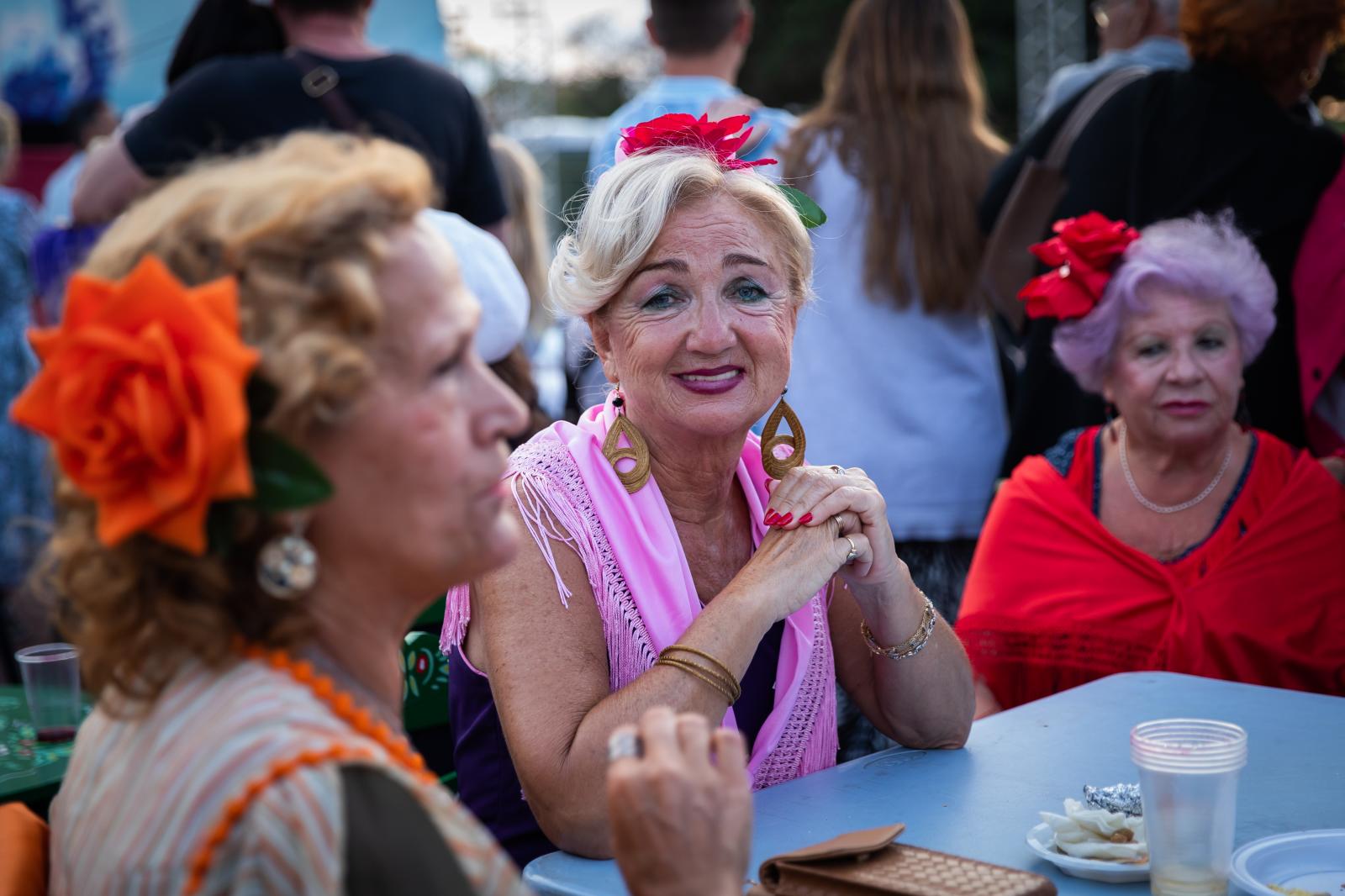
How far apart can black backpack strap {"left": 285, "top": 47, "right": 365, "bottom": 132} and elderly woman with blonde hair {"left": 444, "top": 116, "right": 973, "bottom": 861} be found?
3.66 ft

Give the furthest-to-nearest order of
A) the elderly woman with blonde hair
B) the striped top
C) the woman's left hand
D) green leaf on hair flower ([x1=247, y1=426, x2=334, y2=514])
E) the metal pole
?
the metal pole, the woman's left hand, the elderly woman with blonde hair, green leaf on hair flower ([x1=247, y1=426, x2=334, y2=514]), the striped top

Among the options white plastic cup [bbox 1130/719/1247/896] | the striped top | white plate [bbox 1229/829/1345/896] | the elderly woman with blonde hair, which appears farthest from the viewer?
the elderly woman with blonde hair

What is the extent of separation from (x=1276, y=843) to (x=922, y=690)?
729 mm

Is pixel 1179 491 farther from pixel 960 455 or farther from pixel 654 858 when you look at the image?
pixel 654 858

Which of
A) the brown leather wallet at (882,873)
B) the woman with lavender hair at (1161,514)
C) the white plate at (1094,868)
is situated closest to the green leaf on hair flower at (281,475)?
the brown leather wallet at (882,873)

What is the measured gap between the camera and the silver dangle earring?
1329 millimetres

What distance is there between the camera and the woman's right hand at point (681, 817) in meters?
1.45

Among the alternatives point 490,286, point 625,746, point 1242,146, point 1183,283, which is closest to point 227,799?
point 625,746

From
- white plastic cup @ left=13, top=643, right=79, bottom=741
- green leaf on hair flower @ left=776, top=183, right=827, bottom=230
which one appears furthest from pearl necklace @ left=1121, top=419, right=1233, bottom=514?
white plastic cup @ left=13, top=643, right=79, bottom=741

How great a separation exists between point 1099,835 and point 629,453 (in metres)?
1.09

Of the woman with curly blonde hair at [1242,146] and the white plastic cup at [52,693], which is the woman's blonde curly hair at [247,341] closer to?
the white plastic cup at [52,693]

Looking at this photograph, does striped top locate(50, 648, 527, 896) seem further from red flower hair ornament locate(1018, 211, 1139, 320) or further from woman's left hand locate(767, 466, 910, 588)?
red flower hair ornament locate(1018, 211, 1139, 320)

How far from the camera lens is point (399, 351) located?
1.37 meters

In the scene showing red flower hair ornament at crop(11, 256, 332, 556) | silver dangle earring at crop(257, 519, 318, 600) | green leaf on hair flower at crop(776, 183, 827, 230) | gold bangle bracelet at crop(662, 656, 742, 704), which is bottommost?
gold bangle bracelet at crop(662, 656, 742, 704)
